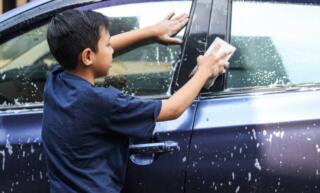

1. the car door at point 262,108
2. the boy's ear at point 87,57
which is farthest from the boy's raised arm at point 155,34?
the boy's ear at point 87,57

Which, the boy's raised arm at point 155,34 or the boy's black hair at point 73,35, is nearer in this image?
the boy's black hair at point 73,35

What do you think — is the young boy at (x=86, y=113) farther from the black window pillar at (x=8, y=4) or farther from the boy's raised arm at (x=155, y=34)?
the black window pillar at (x=8, y=4)

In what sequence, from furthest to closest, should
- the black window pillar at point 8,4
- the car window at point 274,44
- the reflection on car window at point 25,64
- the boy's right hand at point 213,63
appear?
the black window pillar at point 8,4 < the reflection on car window at point 25,64 < the car window at point 274,44 < the boy's right hand at point 213,63

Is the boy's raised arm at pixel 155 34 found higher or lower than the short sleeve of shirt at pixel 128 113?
higher

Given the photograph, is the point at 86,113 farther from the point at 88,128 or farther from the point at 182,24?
the point at 182,24

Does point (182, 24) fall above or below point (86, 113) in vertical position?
above

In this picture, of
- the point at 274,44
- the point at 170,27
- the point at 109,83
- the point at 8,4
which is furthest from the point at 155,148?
the point at 8,4

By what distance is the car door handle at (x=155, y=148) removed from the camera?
2289 mm

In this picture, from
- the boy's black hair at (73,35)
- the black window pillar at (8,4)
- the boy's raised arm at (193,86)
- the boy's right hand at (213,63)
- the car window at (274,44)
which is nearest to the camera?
the boy's black hair at (73,35)

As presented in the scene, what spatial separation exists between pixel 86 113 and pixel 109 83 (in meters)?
0.49

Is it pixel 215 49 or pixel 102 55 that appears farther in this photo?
pixel 215 49

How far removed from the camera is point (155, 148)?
2.29 m

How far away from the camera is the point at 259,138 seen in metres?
2.28

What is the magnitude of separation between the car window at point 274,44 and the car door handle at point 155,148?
1.08ft
